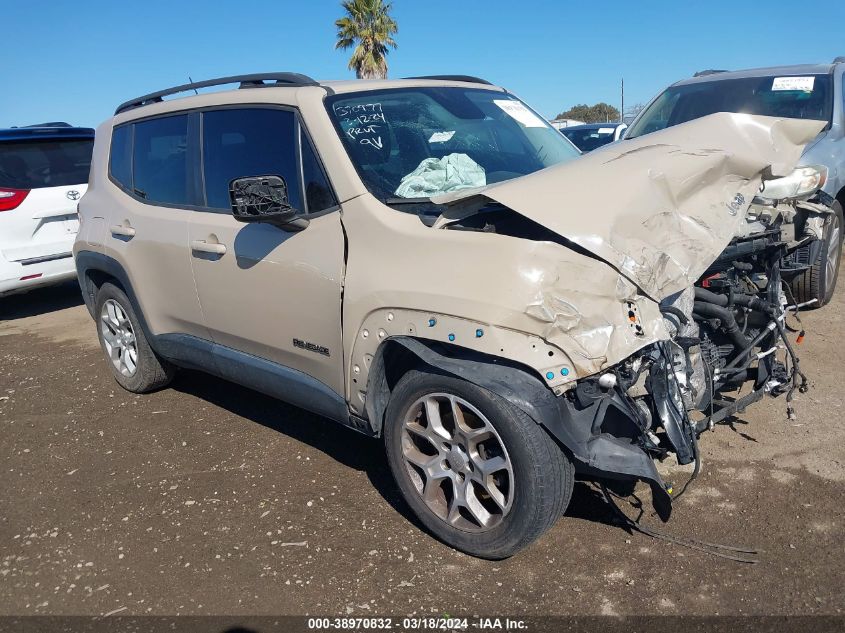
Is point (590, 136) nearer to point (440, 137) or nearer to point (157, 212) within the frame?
point (440, 137)

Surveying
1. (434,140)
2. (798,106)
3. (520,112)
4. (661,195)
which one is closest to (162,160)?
(434,140)

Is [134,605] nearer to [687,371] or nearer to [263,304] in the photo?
[263,304]

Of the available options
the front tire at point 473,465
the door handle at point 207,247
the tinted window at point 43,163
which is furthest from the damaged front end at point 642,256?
the tinted window at point 43,163

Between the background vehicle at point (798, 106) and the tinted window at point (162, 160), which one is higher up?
the tinted window at point (162, 160)

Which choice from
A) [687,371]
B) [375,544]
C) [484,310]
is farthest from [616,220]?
[375,544]

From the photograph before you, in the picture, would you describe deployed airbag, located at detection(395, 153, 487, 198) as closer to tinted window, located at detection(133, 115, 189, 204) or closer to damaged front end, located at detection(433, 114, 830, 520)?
damaged front end, located at detection(433, 114, 830, 520)

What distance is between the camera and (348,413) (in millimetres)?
3287

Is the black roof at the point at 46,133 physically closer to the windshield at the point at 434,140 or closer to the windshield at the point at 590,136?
the windshield at the point at 434,140

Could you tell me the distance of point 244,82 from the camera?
3.94 m

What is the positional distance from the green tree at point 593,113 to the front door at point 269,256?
151ft

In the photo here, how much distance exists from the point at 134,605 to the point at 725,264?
3.08 metres

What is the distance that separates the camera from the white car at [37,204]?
7.04 m

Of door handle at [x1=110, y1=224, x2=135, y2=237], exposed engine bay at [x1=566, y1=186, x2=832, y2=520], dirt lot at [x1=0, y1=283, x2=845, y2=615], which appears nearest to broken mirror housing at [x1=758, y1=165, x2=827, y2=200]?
exposed engine bay at [x1=566, y1=186, x2=832, y2=520]

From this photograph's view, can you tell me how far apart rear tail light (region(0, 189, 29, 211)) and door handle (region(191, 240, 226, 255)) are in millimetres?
4217
